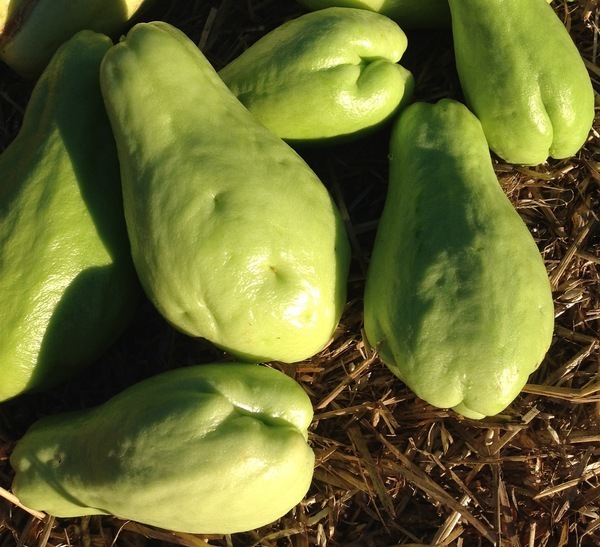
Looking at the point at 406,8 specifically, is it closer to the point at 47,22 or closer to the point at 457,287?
the point at 457,287

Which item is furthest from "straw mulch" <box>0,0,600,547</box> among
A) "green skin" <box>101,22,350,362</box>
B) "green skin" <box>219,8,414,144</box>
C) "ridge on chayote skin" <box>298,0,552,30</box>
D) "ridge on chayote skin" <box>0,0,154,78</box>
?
"ridge on chayote skin" <box>0,0,154,78</box>

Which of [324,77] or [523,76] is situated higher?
[324,77]

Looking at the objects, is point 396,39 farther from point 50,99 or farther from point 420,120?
point 50,99

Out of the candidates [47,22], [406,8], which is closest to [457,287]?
[406,8]

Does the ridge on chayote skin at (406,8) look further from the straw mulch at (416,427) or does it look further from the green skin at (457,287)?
the green skin at (457,287)

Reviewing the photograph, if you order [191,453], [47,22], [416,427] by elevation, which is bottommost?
[416,427]
